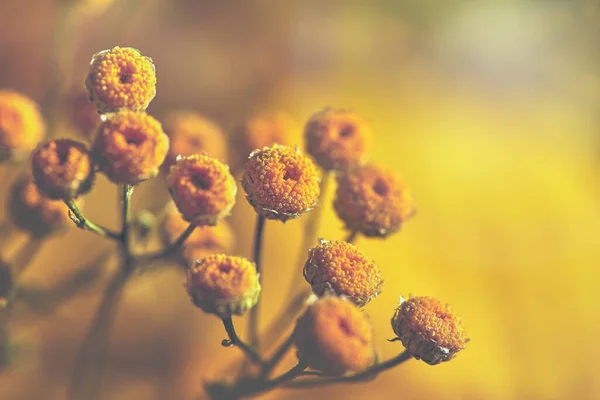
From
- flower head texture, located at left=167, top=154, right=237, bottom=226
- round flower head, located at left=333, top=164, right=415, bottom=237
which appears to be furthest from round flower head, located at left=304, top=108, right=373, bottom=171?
flower head texture, located at left=167, top=154, right=237, bottom=226

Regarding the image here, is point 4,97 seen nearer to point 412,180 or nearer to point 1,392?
point 1,392

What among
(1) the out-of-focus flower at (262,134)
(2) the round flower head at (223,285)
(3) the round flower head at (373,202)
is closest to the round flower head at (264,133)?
(1) the out-of-focus flower at (262,134)

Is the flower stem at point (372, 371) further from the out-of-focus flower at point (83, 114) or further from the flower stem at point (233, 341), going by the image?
the out-of-focus flower at point (83, 114)

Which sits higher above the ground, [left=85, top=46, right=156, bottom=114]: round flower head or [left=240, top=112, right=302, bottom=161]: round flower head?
[left=85, top=46, right=156, bottom=114]: round flower head

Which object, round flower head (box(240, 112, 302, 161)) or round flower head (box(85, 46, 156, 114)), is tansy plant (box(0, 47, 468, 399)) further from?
round flower head (box(240, 112, 302, 161))

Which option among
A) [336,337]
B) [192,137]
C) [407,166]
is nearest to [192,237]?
[192,137]

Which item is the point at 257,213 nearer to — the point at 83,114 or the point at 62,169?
the point at 62,169
